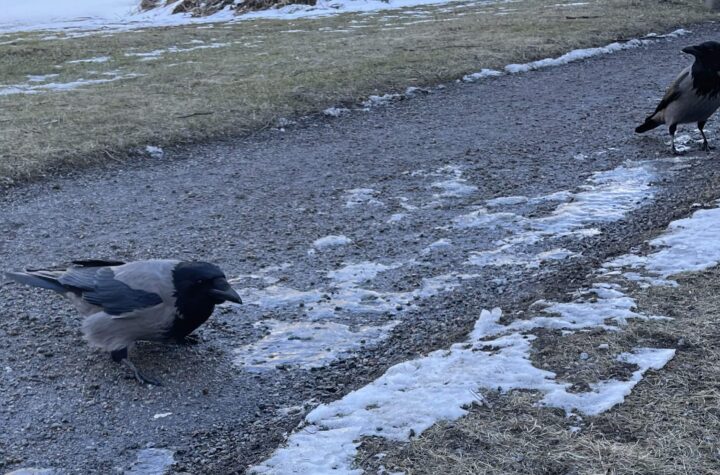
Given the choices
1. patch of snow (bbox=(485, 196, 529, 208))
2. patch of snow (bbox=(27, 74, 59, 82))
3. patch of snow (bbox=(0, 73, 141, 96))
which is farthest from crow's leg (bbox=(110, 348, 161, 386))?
patch of snow (bbox=(27, 74, 59, 82))

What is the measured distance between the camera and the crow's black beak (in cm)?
396

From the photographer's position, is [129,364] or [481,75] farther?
[481,75]

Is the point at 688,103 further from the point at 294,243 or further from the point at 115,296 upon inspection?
the point at 115,296

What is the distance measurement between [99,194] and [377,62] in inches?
250

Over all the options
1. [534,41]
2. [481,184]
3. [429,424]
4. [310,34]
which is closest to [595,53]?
[534,41]

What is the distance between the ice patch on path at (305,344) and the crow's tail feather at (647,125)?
4810 millimetres

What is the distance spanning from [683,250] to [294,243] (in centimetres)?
261

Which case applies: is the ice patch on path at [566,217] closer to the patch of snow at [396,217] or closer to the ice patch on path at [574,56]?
the patch of snow at [396,217]

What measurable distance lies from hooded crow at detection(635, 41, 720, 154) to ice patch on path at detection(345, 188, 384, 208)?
3067 millimetres

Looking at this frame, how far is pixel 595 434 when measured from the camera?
3.18m

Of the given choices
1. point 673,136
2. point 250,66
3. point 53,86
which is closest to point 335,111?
point 250,66

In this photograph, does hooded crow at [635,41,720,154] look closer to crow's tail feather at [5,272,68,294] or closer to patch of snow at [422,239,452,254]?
patch of snow at [422,239,452,254]

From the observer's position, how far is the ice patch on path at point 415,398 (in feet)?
10.6

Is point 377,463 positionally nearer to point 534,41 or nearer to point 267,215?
point 267,215
